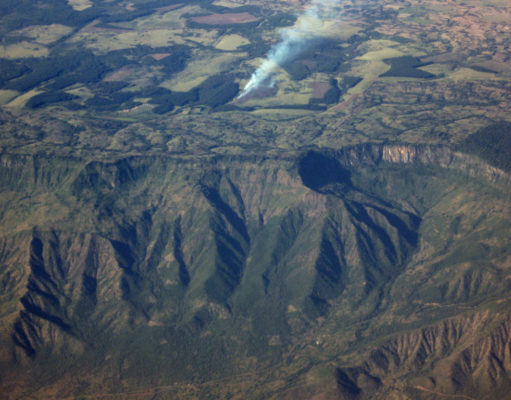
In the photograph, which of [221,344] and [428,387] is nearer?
[428,387]

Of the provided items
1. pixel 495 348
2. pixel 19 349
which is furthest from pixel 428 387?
pixel 19 349

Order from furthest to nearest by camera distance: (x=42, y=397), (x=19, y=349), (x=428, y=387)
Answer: (x=19, y=349)
(x=42, y=397)
(x=428, y=387)

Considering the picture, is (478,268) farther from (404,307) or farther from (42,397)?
(42,397)

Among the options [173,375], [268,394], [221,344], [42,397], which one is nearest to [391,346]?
[268,394]

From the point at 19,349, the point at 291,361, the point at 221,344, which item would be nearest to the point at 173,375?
the point at 221,344

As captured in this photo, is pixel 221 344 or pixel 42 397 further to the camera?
pixel 221 344

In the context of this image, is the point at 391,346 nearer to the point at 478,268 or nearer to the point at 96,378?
the point at 478,268

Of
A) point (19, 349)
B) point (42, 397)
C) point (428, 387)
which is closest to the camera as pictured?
point (428, 387)
